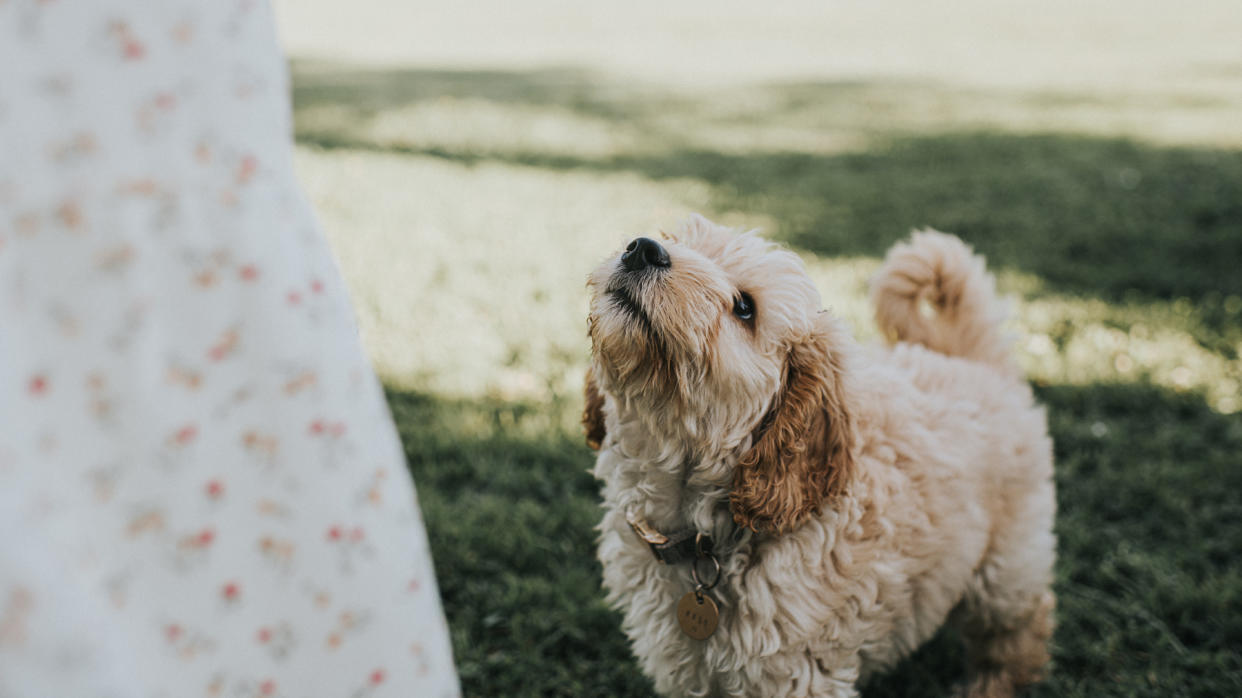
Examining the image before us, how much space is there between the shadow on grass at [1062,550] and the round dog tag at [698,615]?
2.42 feet

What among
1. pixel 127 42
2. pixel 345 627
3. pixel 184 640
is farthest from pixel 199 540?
pixel 127 42

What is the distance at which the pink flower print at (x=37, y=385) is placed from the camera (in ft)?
3.97

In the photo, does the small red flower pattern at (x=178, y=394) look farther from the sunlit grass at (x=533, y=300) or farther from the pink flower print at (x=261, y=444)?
the sunlit grass at (x=533, y=300)

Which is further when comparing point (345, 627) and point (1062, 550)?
point (1062, 550)

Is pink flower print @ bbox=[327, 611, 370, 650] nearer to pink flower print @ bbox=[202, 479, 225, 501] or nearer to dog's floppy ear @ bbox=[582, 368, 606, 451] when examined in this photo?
pink flower print @ bbox=[202, 479, 225, 501]

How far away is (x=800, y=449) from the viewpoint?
2.25 metres

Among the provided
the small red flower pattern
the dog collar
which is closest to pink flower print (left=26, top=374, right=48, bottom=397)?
the small red flower pattern

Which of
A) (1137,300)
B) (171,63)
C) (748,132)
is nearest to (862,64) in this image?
(748,132)

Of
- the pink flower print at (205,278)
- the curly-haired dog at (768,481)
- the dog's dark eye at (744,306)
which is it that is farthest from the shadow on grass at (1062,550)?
the pink flower print at (205,278)

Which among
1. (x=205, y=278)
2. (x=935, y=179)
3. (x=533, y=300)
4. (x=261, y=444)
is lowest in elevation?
(x=533, y=300)

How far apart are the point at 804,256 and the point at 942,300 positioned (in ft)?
10.8

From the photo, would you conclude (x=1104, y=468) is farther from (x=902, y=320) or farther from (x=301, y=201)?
(x=301, y=201)

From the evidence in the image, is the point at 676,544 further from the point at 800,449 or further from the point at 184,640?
the point at 184,640

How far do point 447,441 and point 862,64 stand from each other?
1645 cm
